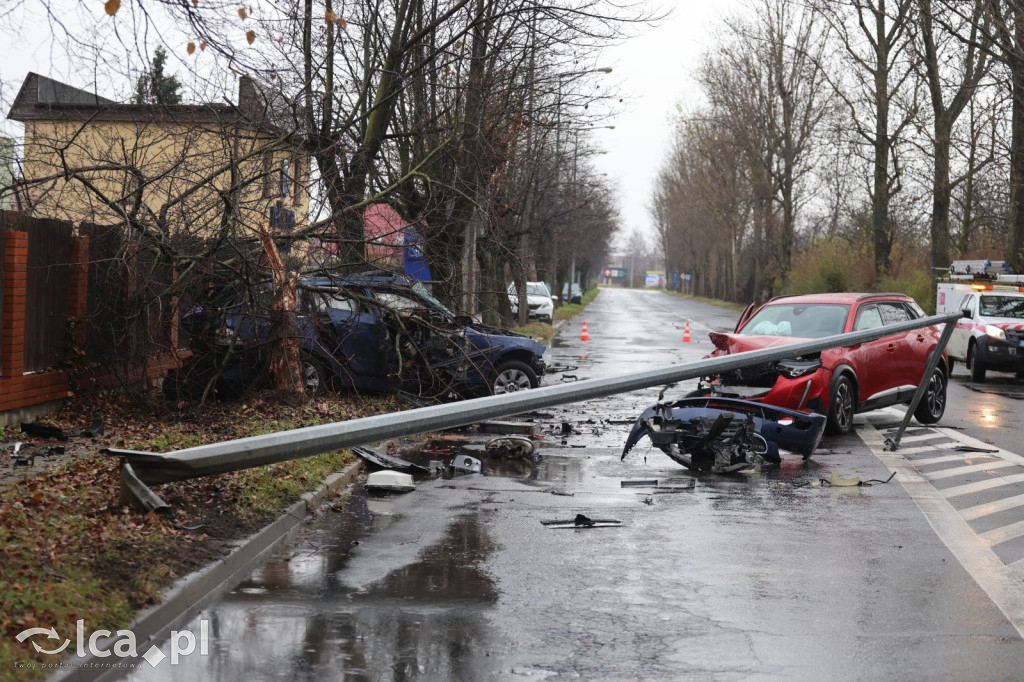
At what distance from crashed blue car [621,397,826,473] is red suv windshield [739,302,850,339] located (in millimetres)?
A: 3480

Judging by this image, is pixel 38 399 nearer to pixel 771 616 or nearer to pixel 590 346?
pixel 771 616

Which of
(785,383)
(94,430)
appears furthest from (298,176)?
(785,383)

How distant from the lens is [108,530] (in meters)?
6.60

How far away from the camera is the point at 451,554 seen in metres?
7.27

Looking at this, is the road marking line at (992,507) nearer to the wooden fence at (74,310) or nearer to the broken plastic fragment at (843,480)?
the broken plastic fragment at (843,480)

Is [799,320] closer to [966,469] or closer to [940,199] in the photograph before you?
[966,469]

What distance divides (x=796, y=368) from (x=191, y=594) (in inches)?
345

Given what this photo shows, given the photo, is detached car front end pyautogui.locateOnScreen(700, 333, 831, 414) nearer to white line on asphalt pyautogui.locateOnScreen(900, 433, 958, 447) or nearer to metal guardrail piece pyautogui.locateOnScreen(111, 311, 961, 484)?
white line on asphalt pyautogui.locateOnScreen(900, 433, 958, 447)

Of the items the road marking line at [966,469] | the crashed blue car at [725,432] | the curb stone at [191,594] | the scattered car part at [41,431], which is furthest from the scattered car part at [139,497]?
the road marking line at [966,469]

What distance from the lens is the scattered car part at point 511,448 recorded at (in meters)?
12.2

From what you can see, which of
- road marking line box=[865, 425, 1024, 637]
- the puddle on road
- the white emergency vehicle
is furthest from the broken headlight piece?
the white emergency vehicle

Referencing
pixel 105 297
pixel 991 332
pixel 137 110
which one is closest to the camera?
pixel 105 297

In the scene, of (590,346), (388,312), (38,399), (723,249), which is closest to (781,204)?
(590,346)

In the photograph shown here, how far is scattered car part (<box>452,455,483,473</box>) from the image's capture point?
36.7ft
